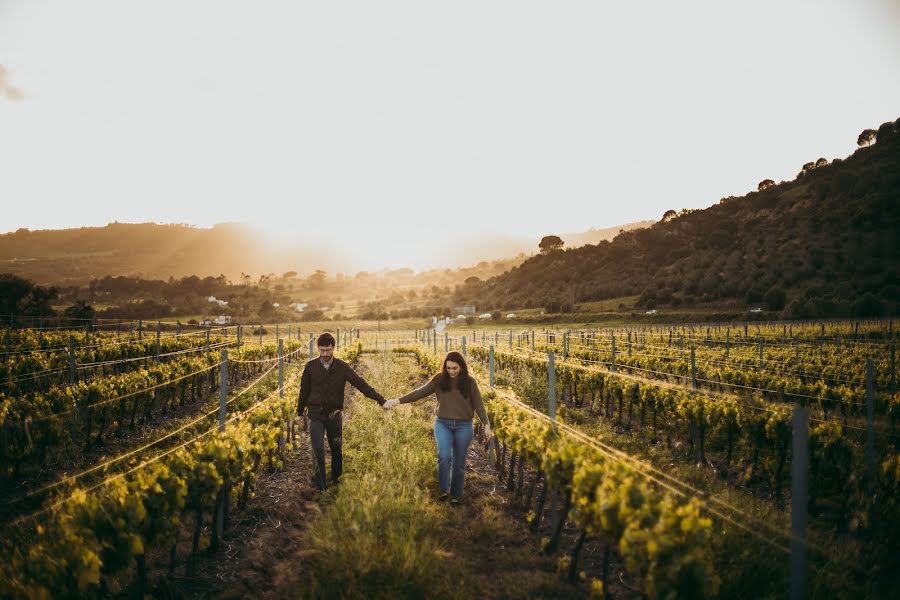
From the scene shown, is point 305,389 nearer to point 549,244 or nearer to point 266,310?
point 266,310

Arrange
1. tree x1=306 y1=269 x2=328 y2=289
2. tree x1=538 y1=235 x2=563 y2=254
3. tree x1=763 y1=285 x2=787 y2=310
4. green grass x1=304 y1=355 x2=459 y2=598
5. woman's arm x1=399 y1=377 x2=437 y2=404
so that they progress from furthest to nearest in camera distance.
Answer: tree x1=306 y1=269 x2=328 y2=289 < tree x1=538 y1=235 x2=563 y2=254 < tree x1=763 y1=285 x2=787 y2=310 < woman's arm x1=399 y1=377 x2=437 y2=404 < green grass x1=304 y1=355 x2=459 y2=598

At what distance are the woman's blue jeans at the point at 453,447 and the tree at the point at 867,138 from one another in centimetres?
12903

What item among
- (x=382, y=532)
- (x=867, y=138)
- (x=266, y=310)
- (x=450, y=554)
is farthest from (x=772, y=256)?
(x=266, y=310)

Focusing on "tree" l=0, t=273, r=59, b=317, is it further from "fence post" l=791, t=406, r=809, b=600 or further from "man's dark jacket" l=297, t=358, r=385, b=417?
"fence post" l=791, t=406, r=809, b=600

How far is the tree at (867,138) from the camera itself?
96731 millimetres

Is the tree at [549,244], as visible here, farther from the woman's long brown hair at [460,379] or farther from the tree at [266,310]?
the woman's long brown hair at [460,379]

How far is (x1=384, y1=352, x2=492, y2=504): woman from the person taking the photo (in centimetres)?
583

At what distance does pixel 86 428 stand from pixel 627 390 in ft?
36.3

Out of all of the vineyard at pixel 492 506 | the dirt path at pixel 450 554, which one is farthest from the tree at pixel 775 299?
the dirt path at pixel 450 554

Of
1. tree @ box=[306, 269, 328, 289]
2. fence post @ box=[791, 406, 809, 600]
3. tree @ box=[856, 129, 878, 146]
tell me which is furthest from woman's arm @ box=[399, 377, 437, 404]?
tree @ box=[306, 269, 328, 289]

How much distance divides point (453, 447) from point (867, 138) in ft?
432

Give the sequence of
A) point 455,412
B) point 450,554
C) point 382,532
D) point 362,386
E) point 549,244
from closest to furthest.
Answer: point 450,554, point 382,532, point 455,412, point 362,386, point 549,244

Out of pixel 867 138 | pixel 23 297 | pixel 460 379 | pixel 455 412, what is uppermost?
pixel 867 138

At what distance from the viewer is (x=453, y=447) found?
239 inches
